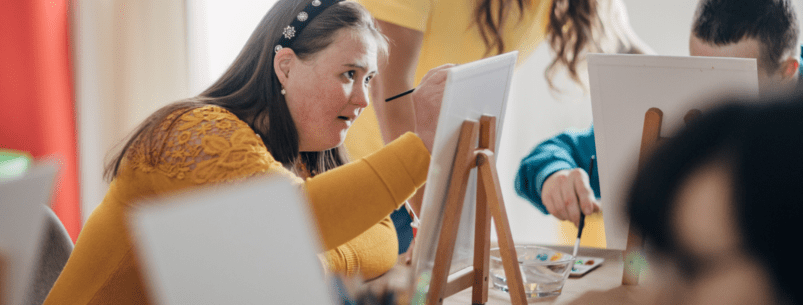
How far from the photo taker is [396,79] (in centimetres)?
189

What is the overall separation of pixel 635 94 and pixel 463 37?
0.94 metres

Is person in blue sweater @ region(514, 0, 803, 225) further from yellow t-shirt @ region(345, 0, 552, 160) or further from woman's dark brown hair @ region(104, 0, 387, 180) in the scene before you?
yellow t-shirt @ region(345, 0, 552, 160)

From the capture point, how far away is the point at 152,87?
2590 millimetres

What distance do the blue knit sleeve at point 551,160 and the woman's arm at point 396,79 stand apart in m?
0.41

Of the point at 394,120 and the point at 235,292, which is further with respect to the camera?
the point at 394,120

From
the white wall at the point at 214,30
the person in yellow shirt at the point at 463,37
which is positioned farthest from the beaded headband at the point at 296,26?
the white wall at the point at 214,30

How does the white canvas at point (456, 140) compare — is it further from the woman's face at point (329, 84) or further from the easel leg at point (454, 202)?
the woman's face at point (329, 84)

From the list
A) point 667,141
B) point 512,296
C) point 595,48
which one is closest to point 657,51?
point 595,48

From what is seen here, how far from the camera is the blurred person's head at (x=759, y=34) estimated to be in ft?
4.55

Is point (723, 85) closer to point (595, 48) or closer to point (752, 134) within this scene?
point (752, 134)

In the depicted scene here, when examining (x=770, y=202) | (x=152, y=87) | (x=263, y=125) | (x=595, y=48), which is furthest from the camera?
(x=152, y=87)

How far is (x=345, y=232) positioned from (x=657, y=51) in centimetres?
176

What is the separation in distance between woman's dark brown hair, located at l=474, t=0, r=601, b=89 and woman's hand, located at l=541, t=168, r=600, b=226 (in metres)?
0.78

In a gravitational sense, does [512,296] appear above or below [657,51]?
below
